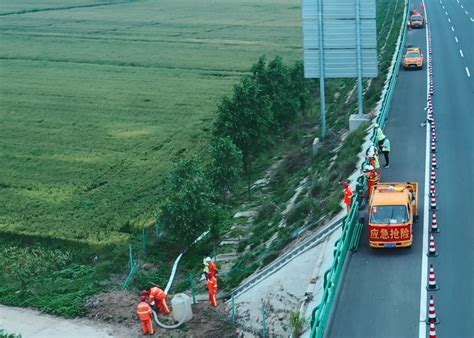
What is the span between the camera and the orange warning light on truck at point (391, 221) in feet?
74.0

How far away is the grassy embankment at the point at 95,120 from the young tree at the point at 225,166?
3.73 m

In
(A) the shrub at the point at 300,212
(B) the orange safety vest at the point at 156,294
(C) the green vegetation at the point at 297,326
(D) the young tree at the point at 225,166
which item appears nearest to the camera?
(C) the green vegetation at the point at 297,326

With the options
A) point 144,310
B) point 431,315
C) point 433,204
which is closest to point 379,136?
point 433,204

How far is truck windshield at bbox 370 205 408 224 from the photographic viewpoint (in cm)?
2258

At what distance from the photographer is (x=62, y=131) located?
57250 millimetres

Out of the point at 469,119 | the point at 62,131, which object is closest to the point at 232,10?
the point at 62,131

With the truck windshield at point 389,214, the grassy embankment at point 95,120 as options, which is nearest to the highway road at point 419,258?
the truck windshield at point 389,214

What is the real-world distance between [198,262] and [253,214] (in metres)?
5.86

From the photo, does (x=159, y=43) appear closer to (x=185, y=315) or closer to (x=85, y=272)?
(x=85, y=272)

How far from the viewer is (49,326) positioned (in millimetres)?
28531

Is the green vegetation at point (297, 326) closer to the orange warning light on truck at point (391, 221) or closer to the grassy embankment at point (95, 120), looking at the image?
the orange warning light on truck at point (391, 221)

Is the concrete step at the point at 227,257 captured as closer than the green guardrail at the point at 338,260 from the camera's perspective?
No

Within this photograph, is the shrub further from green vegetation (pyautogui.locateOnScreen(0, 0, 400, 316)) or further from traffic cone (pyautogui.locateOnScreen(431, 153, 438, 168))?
traffic cone (pyautogui.locateOnScreen(431, 153, 438, 168))

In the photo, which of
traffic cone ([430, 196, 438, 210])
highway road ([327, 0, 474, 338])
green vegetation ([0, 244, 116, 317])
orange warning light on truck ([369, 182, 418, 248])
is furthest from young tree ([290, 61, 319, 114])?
orange warning light on truck ([369, 182, 418, 248])
